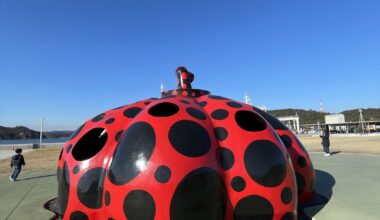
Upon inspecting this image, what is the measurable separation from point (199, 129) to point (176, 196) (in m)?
1.11

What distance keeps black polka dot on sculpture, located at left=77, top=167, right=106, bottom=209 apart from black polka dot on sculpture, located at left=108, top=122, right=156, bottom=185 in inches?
22.2

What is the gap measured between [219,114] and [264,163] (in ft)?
3.77

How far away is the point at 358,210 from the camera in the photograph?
7441mm

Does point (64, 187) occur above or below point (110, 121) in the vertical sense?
below

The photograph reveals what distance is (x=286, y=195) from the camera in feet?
17.6

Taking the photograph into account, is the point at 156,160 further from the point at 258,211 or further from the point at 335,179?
the point at 335,179

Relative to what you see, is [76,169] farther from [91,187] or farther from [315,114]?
[315,114]

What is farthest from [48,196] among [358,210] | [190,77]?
[358,210]

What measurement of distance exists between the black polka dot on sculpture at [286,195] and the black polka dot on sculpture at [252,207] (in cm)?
25

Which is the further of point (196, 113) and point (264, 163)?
point (196, 113)

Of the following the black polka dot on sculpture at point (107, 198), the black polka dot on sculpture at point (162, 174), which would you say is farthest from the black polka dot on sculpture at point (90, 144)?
the black polka dot on sculpture at point (162, 174)

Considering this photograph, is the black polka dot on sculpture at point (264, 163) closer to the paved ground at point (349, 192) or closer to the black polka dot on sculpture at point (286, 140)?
the black polka dot on sculpture at point (286, 140)

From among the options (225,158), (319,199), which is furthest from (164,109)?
(319,199)

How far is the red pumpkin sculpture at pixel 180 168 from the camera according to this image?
4703 millimetres
